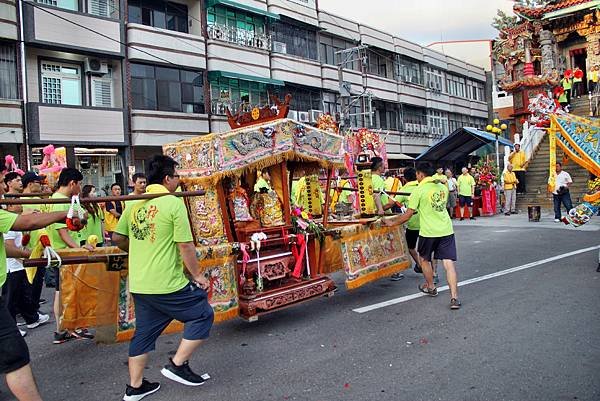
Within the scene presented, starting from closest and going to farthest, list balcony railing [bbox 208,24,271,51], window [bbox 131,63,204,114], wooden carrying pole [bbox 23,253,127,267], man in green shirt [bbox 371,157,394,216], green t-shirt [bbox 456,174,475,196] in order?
1. wooden carrying pole [bbox 23,253,127,267]
2. man in green shirt [bbox 371,157,394,216]
3. green t-shirt [bbox 456,174,475,196]
4. window [bbox 131,63,204,114]
5. balcony railing [bbox 208,24,271,51]

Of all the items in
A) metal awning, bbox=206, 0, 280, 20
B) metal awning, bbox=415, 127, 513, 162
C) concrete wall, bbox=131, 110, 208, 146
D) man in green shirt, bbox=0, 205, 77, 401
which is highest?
metal awning, bbox=206, 0, 280, 20

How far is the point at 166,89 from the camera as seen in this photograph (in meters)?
21.3

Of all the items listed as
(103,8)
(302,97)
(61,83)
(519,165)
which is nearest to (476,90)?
(302,97)

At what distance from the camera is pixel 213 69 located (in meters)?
22.8

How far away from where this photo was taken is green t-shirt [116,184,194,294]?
12.4 feet

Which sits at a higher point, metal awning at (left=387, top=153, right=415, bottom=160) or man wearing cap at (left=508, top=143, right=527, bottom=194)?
metal awning at (left=387, top=153, right=415, bottom=160)

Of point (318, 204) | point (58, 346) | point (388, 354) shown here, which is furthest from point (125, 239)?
point (318, 204)

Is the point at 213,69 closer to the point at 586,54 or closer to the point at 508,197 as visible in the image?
the point at 508,197

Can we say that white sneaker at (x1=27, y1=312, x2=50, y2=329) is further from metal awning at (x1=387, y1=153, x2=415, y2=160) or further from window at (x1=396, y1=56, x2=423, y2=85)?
window at (x1=396, y1=56, x2=423, y2=85)

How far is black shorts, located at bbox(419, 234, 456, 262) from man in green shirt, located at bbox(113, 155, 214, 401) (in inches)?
131

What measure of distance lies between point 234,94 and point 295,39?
19.7 ft

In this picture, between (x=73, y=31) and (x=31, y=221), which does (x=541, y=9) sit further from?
(x=31, y=221)

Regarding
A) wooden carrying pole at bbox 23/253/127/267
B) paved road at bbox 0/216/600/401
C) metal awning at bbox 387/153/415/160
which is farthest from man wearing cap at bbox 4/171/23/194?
metal awning at bbox 387/153/415/160

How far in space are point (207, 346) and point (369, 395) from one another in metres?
1.99
